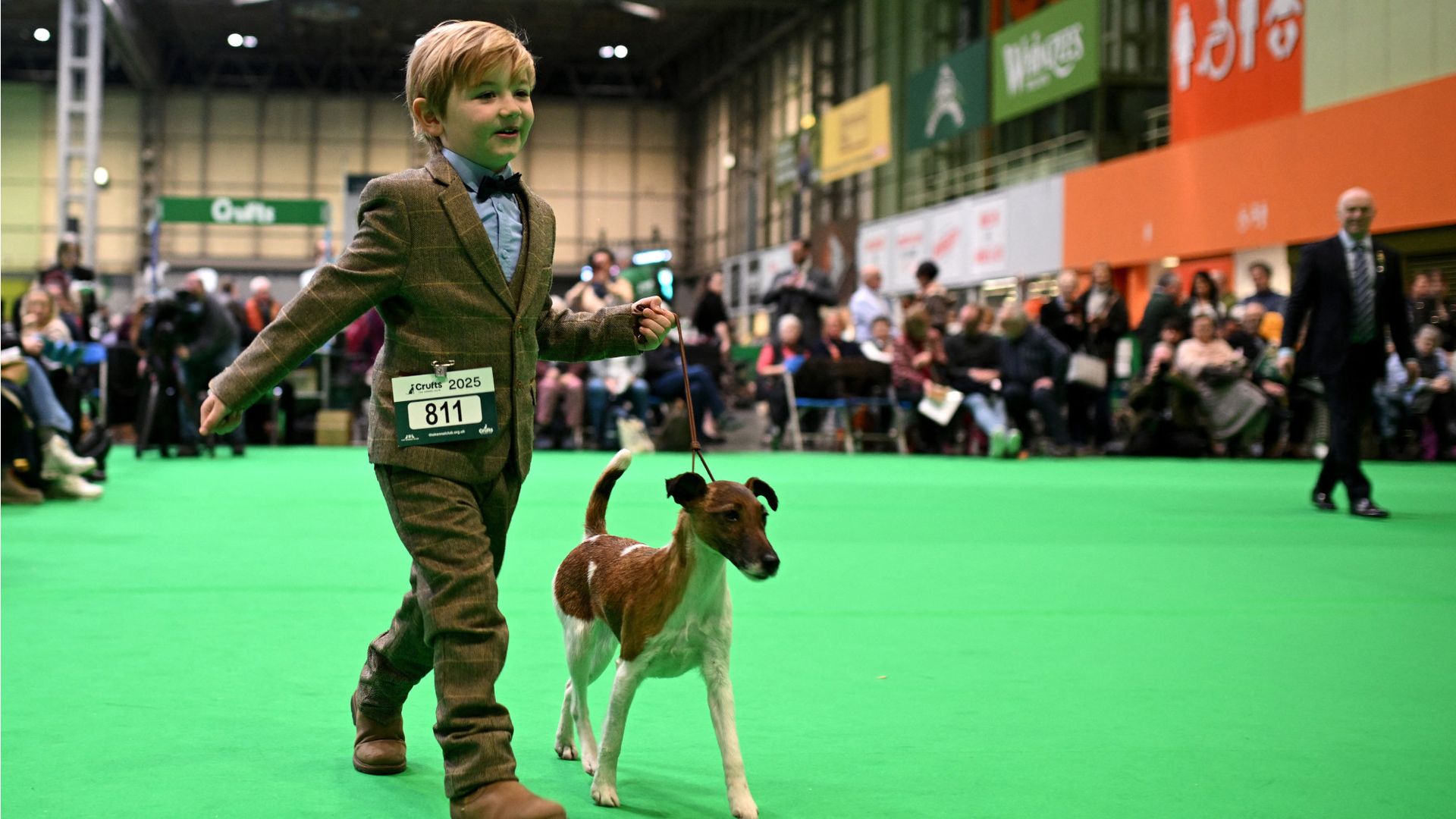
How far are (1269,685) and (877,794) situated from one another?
4.98ft

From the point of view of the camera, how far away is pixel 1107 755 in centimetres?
299

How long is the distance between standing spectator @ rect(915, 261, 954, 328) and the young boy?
497 inches

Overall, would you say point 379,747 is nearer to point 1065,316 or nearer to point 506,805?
point 506,805

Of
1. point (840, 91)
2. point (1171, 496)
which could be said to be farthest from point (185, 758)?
point (840, 91)

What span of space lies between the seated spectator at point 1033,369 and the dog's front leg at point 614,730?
37.9 ft

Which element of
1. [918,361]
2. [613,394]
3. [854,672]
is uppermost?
[918,361]

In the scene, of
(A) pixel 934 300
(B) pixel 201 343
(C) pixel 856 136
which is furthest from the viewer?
(C) pixel 856 136

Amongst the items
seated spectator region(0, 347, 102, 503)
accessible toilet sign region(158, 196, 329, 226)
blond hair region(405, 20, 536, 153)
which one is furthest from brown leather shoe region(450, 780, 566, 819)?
accessible toilet sign region(158, 196, 329, 226)

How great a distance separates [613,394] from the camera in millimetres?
14844

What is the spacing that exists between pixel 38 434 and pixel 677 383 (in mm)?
7314

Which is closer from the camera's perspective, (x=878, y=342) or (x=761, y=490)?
(x=761, y=490)

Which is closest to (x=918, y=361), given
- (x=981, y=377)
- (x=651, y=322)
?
(x=981, y=377)

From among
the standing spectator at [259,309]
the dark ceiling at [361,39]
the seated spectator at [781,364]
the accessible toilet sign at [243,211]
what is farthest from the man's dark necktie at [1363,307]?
the dark ceiling at [361,39]

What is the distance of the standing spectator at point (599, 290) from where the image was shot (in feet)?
41.7
